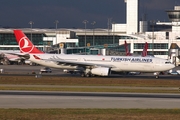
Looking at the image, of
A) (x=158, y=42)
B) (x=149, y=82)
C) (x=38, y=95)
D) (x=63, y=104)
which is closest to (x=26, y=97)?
(x=38, y=95)

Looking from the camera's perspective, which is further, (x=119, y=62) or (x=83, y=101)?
(x=119, y=62)

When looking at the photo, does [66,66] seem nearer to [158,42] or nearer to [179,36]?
[158,42]

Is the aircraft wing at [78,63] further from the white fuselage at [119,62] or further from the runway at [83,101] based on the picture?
the runway at [83,101]

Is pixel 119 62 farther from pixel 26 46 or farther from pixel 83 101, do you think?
pixel 83 101

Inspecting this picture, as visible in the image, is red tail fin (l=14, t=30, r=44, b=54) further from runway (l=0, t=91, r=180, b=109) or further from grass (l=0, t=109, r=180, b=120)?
grass (l=0, t=109, r=180, b=120)

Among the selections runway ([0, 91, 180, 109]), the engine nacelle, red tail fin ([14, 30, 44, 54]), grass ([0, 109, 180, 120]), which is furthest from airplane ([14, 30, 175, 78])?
grass ([0, 109, 180, 120])

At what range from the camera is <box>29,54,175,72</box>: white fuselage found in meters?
89.9

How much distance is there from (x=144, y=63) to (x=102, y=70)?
7.72m

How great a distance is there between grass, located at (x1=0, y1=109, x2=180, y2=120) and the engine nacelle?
1856 inches

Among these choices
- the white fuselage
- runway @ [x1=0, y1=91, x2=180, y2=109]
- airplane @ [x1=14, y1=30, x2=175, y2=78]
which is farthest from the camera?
the white fuselage

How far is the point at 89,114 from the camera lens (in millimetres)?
38188

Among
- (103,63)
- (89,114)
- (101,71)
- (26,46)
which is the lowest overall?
(101,71)

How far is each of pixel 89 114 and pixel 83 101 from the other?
8866 millimetres

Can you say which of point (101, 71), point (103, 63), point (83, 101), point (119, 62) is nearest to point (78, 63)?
point (101, 71)
